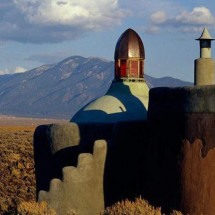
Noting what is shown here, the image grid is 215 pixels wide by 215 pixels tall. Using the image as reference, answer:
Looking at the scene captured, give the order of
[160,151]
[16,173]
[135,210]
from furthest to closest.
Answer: [16,173] < [160,151] < [135,210]

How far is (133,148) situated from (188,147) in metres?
2.67

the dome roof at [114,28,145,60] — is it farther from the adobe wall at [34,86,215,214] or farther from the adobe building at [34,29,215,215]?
the adobe wall at [34,86,215,214]

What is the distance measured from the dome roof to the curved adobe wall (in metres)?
6.35

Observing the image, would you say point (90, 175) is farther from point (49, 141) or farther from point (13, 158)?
point (13, 158)

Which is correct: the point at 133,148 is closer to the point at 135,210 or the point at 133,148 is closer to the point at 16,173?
the point at 135,210

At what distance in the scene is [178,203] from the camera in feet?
51.9

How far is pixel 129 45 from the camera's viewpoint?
22734mm

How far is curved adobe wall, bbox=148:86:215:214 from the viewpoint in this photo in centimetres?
1526

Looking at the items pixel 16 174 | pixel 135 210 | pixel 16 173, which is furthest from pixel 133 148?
pixel 16 173

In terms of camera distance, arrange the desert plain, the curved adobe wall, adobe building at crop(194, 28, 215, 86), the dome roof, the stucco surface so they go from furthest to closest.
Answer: the desert plain < the dome roof < the stucco surface < adobe building at crop(194, 28, 215, 86) < the curved adobe wall

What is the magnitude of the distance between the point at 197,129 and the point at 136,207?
6.83 ft

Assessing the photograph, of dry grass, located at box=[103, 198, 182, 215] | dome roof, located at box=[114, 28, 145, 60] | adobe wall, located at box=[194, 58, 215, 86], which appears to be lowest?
dry grass, located at box=[103, 198, 182, 215]

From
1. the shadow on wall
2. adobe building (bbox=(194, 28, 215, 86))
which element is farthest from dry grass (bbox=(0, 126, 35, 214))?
adobe building (bbox=(194, 28, 215, 86))

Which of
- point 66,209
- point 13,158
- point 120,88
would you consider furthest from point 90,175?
point 13,158
